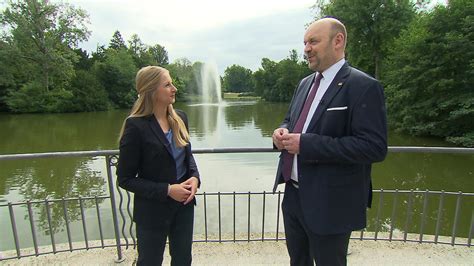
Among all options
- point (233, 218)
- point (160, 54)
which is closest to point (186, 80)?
point (160, 54)

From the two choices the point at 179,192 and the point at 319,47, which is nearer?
the point at 319,47

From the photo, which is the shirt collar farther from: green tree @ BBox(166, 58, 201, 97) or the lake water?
green tree @ BBox(166, 58, 201, 97)

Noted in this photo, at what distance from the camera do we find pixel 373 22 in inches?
1094

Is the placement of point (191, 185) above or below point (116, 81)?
below

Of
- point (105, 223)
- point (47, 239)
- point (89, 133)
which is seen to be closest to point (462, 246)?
point (105, 223)

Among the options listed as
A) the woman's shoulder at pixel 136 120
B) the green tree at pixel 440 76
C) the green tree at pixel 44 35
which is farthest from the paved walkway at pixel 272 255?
the green tree at pixel 44 35

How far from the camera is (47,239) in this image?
626 cm

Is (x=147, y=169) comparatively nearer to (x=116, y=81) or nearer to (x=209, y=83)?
(x=116, y=81)

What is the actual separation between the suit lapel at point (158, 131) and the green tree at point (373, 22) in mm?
27718

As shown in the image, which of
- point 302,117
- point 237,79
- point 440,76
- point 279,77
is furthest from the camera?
point 237,79

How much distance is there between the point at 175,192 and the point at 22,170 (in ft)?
37.4

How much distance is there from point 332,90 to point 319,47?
0.24 metres

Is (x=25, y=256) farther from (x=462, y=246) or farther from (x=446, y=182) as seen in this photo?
(x=446, y=182)

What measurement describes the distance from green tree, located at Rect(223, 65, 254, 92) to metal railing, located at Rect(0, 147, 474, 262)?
100481 millimetres
